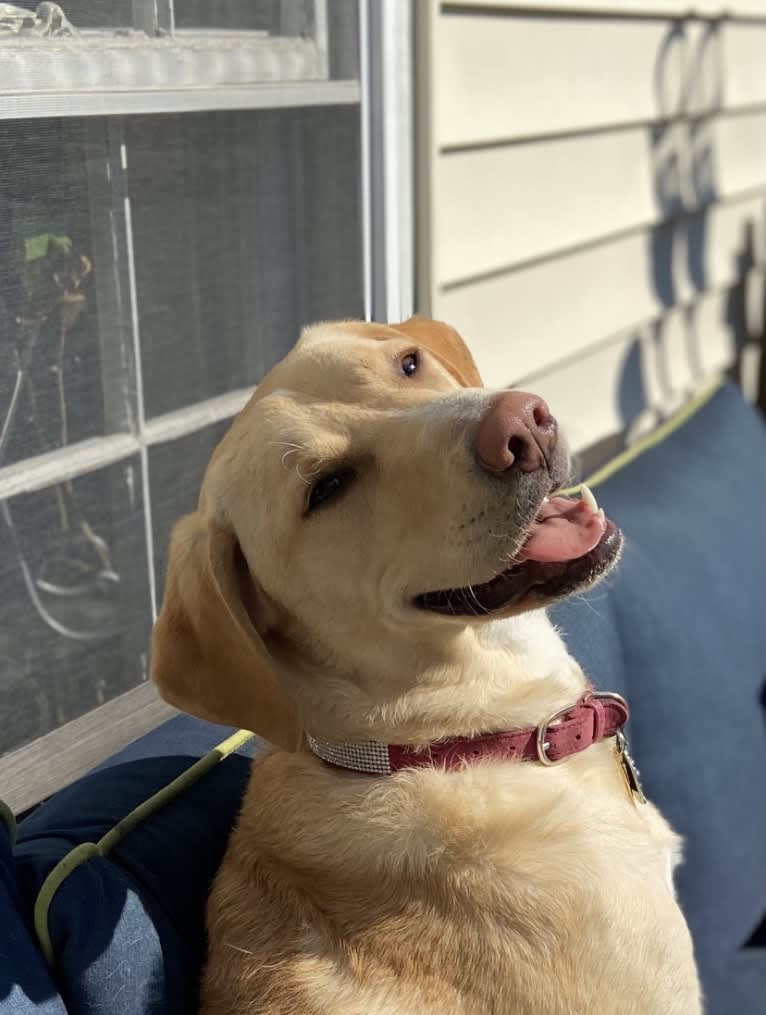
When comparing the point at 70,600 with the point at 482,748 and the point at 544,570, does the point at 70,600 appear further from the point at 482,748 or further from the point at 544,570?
the point at 544,570

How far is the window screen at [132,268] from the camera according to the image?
1895mm

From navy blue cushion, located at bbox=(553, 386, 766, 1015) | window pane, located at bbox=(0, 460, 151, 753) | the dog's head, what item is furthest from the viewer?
navy blue cushion, located at bbox=(553, 386, 766, 1015)

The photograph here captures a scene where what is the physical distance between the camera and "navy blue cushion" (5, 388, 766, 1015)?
141cm

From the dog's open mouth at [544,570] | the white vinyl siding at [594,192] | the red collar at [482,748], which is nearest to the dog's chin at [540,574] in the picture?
the dog's open mouth at [544,570]

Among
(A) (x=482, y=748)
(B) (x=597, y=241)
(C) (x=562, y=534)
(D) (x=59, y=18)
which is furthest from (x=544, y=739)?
(B) (x=597, y=241)

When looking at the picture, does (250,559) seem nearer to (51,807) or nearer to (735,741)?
(51,807)

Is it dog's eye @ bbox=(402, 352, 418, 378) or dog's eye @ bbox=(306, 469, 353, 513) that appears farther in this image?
dog's eye @ bbox=(402, 352, 418, 378)

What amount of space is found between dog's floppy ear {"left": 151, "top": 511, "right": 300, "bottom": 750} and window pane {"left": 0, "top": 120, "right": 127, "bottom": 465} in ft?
1.82

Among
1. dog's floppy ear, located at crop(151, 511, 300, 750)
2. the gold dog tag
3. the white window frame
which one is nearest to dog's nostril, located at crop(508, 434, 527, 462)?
dog's floppy ear, located at crop(151, 511, 300, 750)

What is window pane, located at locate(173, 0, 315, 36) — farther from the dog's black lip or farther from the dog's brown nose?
the dog's black lip

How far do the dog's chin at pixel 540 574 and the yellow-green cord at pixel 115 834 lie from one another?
466 millimetres

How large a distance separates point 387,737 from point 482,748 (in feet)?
0.46

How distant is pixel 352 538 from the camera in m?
1.59

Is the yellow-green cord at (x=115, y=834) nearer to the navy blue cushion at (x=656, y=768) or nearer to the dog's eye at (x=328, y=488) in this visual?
the navy blue cushion at (x=656, y=768)
